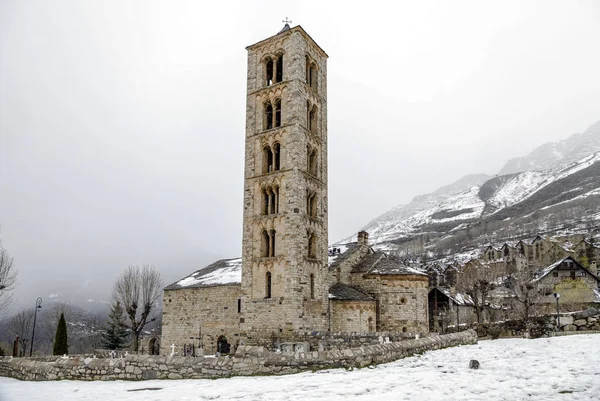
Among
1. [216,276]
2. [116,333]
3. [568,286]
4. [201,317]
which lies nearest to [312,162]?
[216,276]

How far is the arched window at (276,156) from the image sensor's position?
33.8m

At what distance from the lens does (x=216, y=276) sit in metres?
39.5

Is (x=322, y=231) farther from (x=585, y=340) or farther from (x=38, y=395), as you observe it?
(x=38, y=395)

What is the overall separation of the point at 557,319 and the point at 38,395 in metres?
21.6

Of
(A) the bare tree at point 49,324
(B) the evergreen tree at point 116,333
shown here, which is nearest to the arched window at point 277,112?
(B) the evergreen tree at point 116,333

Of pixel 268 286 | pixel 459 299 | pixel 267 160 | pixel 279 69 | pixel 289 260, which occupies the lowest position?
pixel 459 299

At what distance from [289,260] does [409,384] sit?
18.9 m

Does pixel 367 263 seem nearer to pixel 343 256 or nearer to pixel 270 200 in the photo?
pixel 343 256

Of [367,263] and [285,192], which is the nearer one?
[285,192]

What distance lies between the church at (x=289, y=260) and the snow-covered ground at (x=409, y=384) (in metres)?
15.4

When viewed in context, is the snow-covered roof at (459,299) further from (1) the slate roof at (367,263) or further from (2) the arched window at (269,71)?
(2) the arched window at (269,71)

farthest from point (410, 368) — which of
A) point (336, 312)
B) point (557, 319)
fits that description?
point (336, 312)

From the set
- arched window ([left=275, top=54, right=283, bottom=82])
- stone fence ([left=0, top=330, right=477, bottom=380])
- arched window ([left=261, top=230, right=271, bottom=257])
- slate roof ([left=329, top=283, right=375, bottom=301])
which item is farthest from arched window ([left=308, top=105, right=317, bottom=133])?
stone fence ([left=0, top=330, right=477, bottom=380])

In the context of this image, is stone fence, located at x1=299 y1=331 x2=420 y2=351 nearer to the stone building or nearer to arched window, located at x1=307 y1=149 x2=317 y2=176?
arched window, located at x1=307 y1=149 x2=317 y2=176
